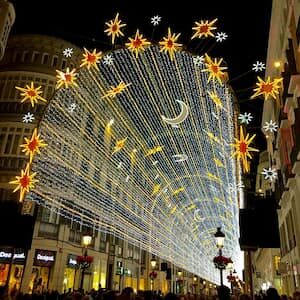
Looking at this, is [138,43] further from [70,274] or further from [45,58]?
[45,58]

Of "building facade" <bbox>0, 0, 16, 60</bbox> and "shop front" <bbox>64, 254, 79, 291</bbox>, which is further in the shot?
"shop front" <bbox>64, 254, 79, 291</bbox>

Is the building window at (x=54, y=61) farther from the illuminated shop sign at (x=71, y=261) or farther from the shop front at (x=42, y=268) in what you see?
the illuminated shop sign at (x=71, y=261)

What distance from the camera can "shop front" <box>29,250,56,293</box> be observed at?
90.5ft

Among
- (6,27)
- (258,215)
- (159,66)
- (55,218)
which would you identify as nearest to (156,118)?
(159,66)

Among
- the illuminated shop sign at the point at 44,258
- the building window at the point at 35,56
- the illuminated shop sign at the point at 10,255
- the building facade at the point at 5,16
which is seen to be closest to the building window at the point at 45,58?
the building window at the point at 35,56

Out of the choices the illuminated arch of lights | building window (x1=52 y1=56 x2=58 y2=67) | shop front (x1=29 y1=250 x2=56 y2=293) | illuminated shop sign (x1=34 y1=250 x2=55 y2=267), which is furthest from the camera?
building window (x1=52 y1=56 x2=58 y2=67)

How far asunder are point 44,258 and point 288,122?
20892 millimetres

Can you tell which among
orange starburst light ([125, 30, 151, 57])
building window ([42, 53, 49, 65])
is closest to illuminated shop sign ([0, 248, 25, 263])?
building window ([42, 53, 49, 65])

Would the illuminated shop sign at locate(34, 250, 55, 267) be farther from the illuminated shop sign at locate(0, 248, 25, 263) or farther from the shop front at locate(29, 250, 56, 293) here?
the illuminated shop sign at locate(0, 248, 25, 263)

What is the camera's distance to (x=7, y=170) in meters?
28.8

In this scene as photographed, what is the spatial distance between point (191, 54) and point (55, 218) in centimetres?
2403

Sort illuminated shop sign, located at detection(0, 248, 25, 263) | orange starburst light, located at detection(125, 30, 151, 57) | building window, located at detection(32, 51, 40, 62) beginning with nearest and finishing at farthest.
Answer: orange starburst light, located at detection(125, 30, 151, 57), illuminated shop sign, located at detection(0, 248, 25, 263), building window, located at detection(32, 51, 40, 62)

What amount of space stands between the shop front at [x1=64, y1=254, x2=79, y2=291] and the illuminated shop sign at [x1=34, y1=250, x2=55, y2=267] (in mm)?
1851

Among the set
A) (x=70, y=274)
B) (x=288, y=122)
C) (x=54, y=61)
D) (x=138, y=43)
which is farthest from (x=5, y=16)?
(x=70, y=274)
